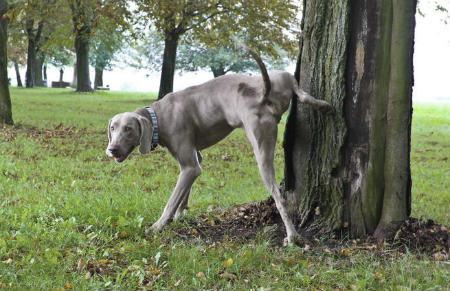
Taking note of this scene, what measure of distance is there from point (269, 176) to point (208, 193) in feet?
8.68

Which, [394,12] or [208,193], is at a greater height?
[394,12]

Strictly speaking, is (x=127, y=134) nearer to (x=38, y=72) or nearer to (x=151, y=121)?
(x=151, y=121)

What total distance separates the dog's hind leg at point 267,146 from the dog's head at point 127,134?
1020mm

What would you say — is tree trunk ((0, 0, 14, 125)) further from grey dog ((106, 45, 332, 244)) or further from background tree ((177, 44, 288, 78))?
background tree ((177, 44, 288, 78))

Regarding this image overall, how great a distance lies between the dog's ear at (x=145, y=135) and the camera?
4367mm

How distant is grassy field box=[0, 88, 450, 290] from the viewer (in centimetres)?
349

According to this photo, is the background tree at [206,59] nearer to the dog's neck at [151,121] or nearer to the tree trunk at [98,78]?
the tree trunk at [98,78]

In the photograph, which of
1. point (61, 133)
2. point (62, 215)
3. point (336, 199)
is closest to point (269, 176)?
point (336, 199)

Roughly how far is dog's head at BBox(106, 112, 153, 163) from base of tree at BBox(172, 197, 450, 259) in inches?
39.4

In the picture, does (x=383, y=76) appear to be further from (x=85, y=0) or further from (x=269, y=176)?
(x=85, y=0)

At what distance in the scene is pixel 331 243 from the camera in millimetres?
4211

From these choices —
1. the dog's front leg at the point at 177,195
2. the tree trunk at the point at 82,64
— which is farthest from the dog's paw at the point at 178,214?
the tree trunk at the point at 82,64

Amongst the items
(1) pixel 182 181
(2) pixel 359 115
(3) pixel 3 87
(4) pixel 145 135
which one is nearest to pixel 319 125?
(2) pixel 359 115

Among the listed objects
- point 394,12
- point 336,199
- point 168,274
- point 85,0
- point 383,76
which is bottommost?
point 168,274
